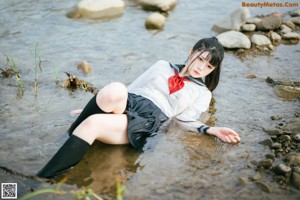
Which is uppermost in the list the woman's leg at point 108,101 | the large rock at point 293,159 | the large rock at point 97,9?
the woman's leg at point 108,101

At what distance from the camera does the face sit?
3.73 m

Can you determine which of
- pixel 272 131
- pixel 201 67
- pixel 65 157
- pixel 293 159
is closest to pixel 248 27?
pixel 201 67

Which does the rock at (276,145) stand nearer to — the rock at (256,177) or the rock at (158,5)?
the rock at (256,177)

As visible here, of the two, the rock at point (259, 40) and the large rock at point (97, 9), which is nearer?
the rock at point (259, 40)

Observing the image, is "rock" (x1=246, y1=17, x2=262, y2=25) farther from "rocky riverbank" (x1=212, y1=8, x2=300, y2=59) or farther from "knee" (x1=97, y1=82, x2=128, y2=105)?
"knee" (x1=97, y1=82, x2=128, y2=105)

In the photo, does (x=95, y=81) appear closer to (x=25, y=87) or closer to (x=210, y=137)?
(x=25, y=87)

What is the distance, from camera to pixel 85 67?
5.18 metres

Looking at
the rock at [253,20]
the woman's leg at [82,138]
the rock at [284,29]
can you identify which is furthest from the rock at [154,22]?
the woman's leg at [82,138]

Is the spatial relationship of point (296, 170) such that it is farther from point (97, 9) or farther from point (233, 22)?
point (97, 9)

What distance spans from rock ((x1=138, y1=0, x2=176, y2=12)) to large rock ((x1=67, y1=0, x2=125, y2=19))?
0.63 meters

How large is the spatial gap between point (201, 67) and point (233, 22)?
360 centimetres

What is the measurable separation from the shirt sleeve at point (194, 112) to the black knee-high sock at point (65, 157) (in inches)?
49.6

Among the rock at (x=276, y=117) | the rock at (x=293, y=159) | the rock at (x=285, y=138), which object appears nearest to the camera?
the rock at (x=293, y=159)

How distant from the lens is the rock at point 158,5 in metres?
8.02
